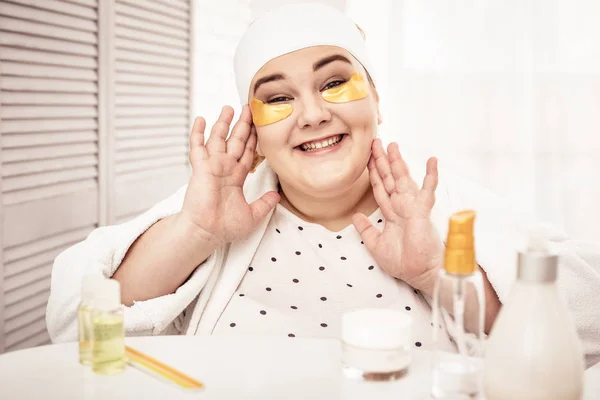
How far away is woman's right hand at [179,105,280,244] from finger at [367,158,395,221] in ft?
0.65

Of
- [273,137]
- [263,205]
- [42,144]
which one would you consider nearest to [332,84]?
[273,137]

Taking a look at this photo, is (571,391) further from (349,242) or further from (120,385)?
(349,242)

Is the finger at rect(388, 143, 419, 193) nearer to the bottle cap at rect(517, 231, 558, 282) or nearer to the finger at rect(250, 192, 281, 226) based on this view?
the finger at rect(250, 192, 281, 226)

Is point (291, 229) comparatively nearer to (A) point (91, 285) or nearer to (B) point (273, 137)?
(B) point (273, 137)

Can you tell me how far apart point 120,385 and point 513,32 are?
259 cm

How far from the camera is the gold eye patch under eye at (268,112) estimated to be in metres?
1.34

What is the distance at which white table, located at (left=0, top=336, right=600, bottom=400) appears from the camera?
0.81 metres

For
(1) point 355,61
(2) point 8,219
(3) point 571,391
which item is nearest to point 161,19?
(2) point 8,219

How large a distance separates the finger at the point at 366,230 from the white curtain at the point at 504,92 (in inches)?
69.4

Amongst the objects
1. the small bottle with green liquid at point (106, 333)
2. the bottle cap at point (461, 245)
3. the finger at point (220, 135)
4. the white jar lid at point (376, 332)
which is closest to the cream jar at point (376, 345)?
the white jar lid at point (376, 332)

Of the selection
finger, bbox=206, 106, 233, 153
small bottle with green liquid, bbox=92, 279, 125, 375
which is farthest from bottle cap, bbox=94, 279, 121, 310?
finger, bbox=206, 106, 233, 153

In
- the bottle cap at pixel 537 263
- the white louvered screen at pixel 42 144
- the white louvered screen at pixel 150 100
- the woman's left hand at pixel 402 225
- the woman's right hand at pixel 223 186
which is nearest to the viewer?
the bottle cap at pixel 537 263

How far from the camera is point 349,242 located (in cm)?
140

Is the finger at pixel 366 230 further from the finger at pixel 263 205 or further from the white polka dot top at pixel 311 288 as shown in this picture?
the finger at pixel 263 205
